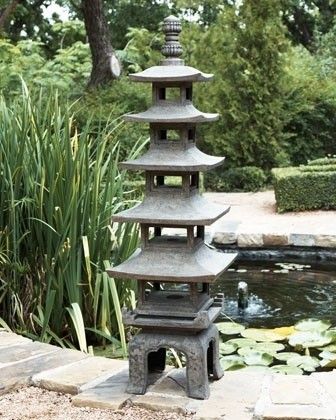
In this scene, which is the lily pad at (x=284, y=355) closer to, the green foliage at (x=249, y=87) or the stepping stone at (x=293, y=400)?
the stepping stone at (x=293, y=400)

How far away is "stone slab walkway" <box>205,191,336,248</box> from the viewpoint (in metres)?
7.10

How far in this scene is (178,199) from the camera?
275cm

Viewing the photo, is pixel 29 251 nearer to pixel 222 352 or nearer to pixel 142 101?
pixel 222 352

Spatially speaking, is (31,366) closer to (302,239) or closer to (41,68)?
(302,239)

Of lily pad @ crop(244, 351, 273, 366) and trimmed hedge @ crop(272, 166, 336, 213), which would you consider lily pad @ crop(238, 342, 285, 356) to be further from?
trimmed hedge @ crop(272, 166, 336, 213)

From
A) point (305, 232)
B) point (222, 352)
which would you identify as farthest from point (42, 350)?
point (305, 232)

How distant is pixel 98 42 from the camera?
470 inches

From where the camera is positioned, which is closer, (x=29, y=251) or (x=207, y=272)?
(x=207, y=272)

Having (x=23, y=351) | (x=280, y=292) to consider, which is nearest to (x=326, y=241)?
(x=280, y=292)

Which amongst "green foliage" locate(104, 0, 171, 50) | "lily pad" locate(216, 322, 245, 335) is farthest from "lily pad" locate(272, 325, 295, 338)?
"green foliage" locate(104, 0, 171, 50)

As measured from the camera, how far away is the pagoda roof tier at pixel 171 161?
106 inches

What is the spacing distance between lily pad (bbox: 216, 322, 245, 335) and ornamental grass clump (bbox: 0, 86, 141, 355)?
0.84 metres

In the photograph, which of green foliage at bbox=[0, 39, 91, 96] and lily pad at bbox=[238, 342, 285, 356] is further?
green foliage at bbox=[0, 39, 91, 96]

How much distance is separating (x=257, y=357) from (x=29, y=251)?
4.20ft
